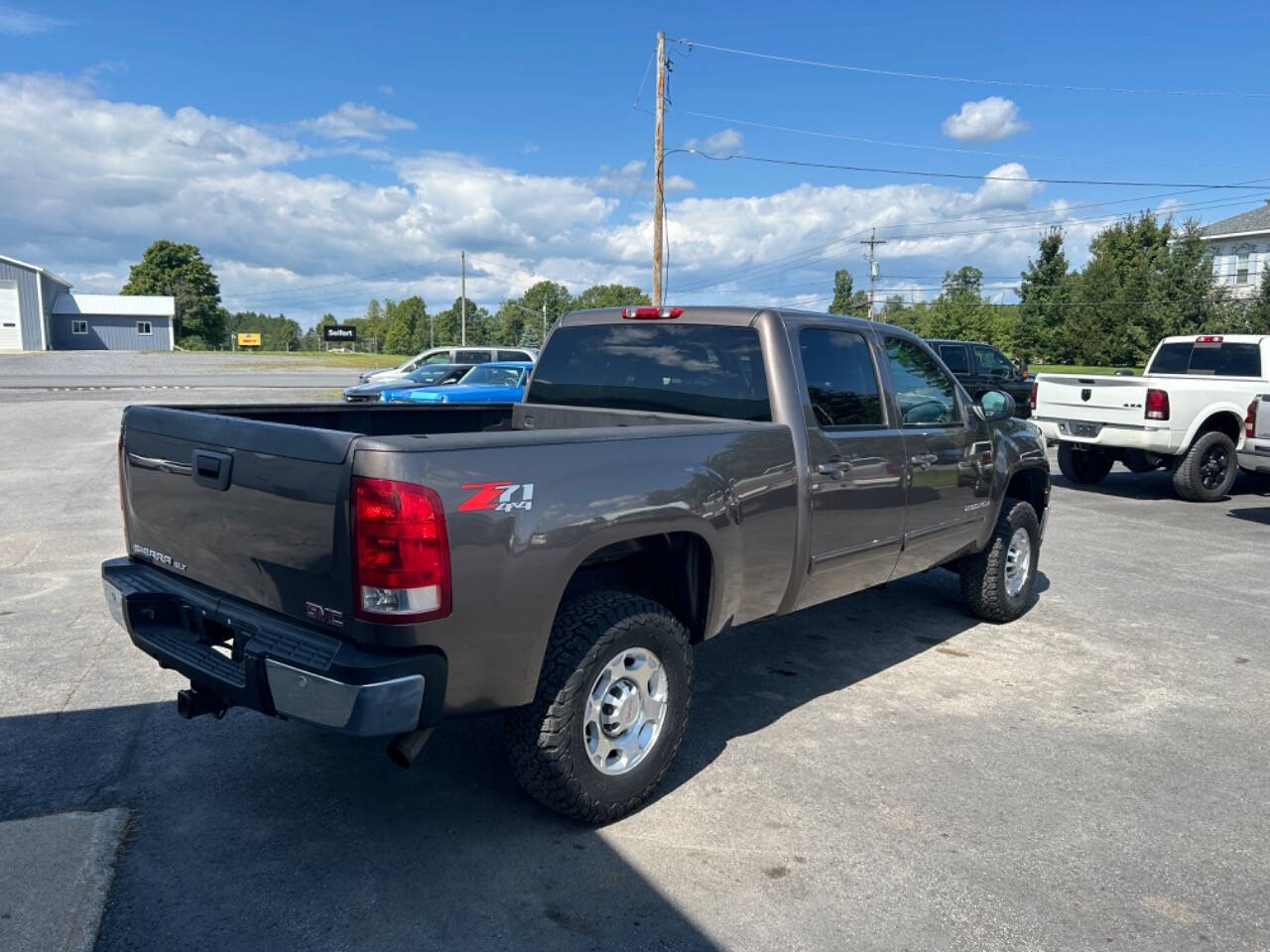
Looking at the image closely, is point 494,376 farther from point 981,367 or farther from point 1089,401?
point 1089,401

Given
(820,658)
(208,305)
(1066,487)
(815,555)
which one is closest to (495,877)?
(815,555)

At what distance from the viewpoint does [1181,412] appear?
1130cm

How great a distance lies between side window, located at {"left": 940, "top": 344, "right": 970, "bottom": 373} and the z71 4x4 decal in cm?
1839

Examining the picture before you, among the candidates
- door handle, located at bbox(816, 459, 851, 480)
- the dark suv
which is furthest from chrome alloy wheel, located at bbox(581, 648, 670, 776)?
the dark suv

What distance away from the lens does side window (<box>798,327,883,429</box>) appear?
4.46 m

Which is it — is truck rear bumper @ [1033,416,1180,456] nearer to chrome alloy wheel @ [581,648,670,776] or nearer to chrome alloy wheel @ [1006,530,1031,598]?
chrome alloy wheel @ [1006,530,1031,598]

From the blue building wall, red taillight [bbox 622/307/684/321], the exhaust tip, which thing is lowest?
the exhaust tip

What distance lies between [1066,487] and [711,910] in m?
11.3

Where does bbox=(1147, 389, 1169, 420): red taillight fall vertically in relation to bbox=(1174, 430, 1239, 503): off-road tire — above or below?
above

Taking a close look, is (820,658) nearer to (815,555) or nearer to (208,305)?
(815,555)

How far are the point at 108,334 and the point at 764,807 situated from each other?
83.0 m

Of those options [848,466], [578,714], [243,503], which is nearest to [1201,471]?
[848,466]

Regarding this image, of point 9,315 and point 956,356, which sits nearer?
point 956,356

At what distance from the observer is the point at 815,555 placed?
4352 mm
